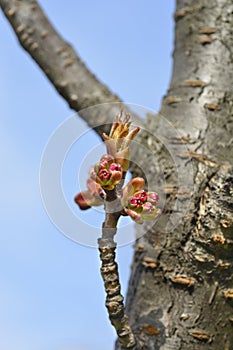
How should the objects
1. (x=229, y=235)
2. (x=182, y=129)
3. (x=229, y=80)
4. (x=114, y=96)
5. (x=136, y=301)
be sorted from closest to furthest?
(x=229, y=235), (x=136, y=301), (x=182, y=129), (x=229, y=80), (x=114, y=96)

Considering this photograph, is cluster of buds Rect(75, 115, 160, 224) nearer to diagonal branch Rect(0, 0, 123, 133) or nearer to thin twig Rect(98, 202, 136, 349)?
thin twig Rect(98, 202, 136, 349)

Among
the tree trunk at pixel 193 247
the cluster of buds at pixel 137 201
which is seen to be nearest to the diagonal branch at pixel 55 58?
the tree trunk at pixel 193 247

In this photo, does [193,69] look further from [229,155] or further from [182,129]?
[229,155]

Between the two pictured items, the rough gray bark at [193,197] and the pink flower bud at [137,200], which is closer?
the pink flower bud at [137,200]

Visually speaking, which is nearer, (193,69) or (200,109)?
(200,109)

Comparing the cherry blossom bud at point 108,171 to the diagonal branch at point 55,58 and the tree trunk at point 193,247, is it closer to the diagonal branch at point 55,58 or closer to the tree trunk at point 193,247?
the tree trunk at point 193,247

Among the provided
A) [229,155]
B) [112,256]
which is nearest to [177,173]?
[229,155]
